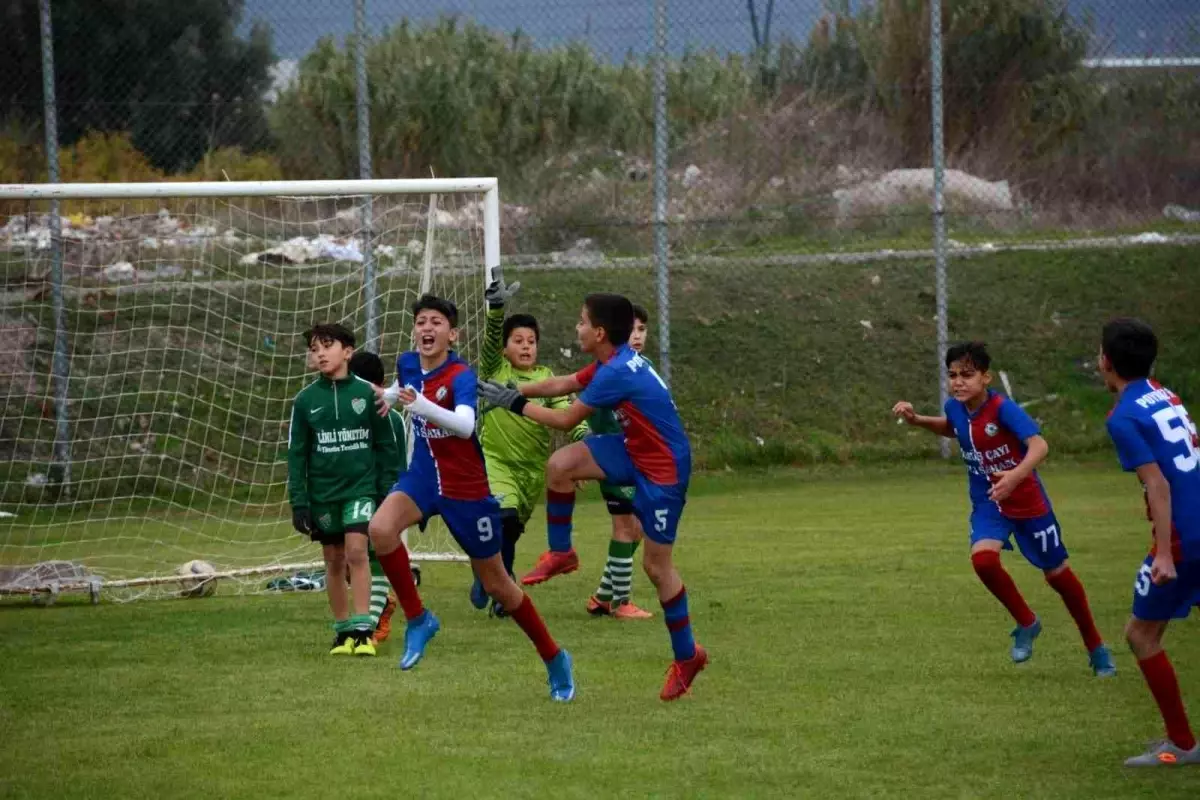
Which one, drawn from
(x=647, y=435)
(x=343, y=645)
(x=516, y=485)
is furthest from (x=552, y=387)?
(x=516, y=485)

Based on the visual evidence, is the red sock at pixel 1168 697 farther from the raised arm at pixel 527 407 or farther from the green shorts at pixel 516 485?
the green shorts at pixel 516 485

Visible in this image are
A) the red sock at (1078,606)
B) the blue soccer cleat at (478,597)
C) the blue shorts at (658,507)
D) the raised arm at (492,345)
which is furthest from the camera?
the blue soccer cleat at (478,597)

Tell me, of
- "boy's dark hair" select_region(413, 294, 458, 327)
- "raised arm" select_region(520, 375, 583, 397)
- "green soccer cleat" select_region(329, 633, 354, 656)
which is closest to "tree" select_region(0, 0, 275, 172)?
"green soccer cleat" select_region(329, 633, 354, 656)

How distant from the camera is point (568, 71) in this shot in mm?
17594

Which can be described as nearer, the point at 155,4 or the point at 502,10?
the point at 155,4

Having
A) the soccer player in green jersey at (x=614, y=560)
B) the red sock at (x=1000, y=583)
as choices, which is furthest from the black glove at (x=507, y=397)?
the soccer player in green jersey at (x=614, y=560)

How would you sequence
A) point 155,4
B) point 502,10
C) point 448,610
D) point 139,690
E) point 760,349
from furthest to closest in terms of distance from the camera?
point 760,349
point 502,10
point 155,4
point 448,610
point 139,690

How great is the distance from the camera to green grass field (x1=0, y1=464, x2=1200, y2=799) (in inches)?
249

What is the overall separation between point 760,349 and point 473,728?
1216 cm

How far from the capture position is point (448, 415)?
7.71 meters

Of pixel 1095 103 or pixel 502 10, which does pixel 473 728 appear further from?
pixel 1095 103

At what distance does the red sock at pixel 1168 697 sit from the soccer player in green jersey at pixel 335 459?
170 inches

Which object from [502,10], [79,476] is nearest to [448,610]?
[79,476]

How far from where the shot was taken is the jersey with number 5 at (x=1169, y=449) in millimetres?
6555
